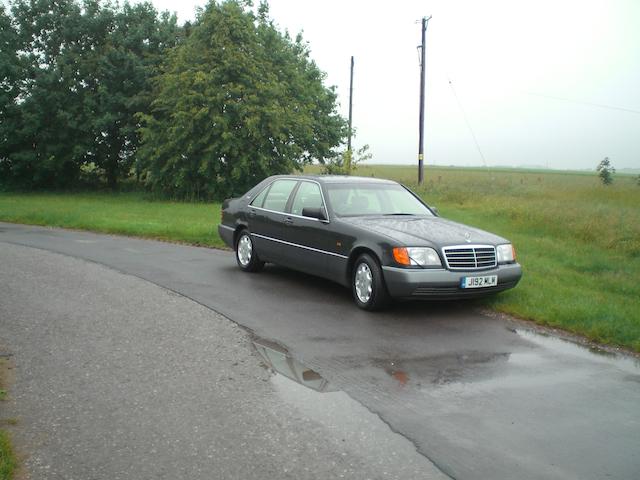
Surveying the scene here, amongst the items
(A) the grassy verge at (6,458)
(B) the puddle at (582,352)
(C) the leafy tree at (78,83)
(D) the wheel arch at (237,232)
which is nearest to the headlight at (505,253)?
(B) the puddle at (582,352)

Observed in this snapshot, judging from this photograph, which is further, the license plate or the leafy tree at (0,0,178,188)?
the leafy tree at (0,0,178,188)

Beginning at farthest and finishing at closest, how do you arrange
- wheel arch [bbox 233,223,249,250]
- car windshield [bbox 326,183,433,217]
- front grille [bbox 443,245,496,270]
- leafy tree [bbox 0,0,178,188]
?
leafy tree [bbox 0,0,178,188], wheel arch [bbox 233,223,249,250], car windshield [bbox 326,183,433,217], front grille [bbox 443,245,496,270]

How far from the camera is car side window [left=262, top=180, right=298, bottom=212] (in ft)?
31.5

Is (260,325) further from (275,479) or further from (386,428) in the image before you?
(275,479)

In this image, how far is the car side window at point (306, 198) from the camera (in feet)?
29.4

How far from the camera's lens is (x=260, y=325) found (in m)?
6.85

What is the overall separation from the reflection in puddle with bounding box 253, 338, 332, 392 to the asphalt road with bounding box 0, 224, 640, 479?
101 millimetres

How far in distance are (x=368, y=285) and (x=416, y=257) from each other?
0.71m

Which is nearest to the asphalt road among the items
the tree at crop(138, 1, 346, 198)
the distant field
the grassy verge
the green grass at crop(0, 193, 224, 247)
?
the distant field

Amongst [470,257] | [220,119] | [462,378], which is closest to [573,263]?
[470,257]

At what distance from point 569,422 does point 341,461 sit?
1.66 meters

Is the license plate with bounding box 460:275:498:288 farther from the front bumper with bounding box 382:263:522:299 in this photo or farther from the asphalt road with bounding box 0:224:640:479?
the asphalt road with bounding box 0:224:640:479

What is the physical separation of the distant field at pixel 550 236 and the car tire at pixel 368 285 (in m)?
1.52

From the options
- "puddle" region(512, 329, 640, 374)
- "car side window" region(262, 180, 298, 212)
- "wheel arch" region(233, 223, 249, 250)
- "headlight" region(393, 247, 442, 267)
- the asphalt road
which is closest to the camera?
the asphalt road
